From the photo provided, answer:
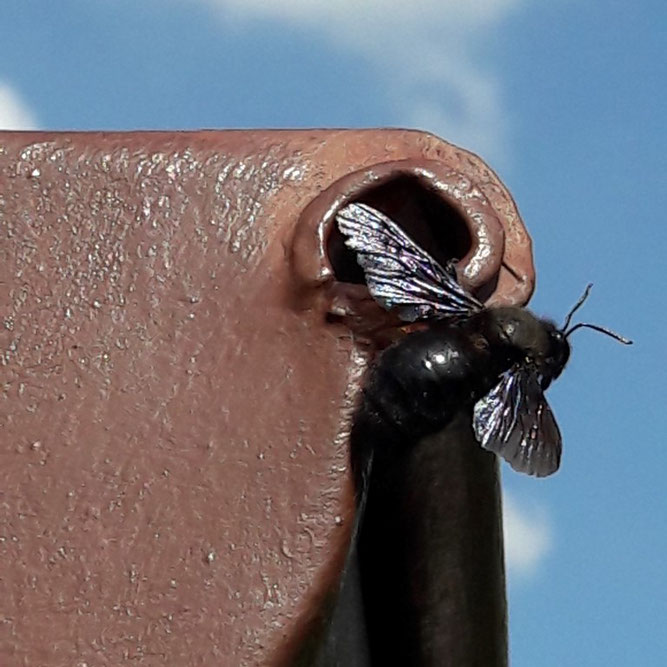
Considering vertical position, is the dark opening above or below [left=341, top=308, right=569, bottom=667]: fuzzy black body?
above

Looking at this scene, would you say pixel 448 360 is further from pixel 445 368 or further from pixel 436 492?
pixel 436 492

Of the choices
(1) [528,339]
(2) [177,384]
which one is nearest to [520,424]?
(1) [528,339]

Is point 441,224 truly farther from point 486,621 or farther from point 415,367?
point 486,621

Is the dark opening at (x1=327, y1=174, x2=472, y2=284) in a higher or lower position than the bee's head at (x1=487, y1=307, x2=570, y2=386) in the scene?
higher

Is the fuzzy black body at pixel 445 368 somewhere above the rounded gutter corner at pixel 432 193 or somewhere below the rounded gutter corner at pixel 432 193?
below

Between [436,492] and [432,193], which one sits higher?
[432,193]

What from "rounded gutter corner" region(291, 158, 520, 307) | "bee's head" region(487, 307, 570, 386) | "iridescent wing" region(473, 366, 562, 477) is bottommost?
"iridescent wing" region(473, 366, 562, 477)
